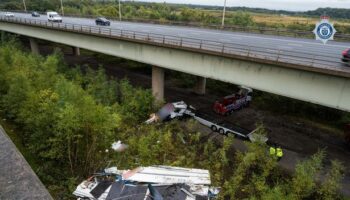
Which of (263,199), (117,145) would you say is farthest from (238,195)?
(117,145)

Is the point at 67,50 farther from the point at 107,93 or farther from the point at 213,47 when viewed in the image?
the point at 213,47

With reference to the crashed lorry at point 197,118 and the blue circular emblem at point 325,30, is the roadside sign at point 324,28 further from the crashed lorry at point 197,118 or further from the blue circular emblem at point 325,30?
the crashed lorry at point 197,118

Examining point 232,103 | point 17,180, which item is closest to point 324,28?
point 232,103

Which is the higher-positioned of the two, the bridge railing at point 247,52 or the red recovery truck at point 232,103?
the bridge railing at point 247,52

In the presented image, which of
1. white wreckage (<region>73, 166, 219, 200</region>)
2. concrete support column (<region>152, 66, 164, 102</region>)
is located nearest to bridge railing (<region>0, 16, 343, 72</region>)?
concrete support column (<region>152, 66, 164, 102</region>)

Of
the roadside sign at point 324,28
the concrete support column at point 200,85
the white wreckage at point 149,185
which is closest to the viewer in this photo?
the white wreckage at point 149,185

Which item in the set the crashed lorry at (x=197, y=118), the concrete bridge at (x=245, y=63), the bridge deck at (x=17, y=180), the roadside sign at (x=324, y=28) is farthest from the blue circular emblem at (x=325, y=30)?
the bridge deck at (x=17, y=180)

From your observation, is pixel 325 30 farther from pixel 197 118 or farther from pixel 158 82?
pixel 158 82

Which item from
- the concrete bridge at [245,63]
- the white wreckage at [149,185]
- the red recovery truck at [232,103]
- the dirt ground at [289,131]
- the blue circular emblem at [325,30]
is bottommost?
the dirt ground at [289,131]
